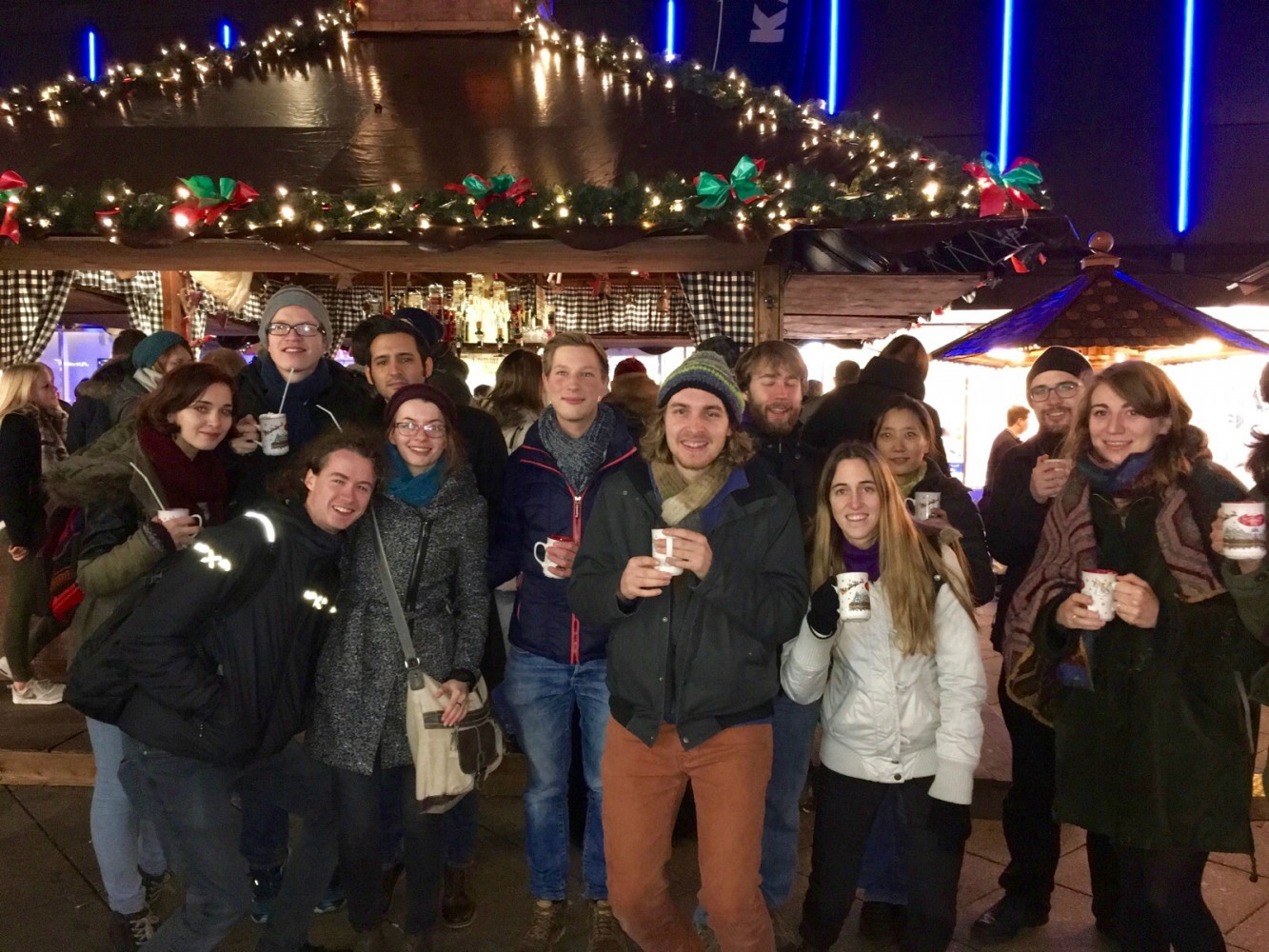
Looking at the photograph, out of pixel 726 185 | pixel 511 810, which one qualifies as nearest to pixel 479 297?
pixel 726 185

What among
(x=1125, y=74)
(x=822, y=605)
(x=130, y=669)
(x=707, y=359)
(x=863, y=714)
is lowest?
(x=863, y=714)

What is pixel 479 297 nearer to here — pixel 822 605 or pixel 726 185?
pixel 726 185


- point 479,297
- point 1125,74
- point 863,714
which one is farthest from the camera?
point 1125,74

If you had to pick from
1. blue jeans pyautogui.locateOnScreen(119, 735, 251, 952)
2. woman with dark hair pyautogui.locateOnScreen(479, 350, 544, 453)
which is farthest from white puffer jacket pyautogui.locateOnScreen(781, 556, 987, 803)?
woman with dark hair pyautogui.locateOnScreen(479, 350, 544, 453)

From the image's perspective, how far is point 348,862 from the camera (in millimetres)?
2973

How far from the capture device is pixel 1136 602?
2.55 meters

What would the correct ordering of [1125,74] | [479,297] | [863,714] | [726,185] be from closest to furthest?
[863,714] < [726,185] < [479,297] < [1125,74]

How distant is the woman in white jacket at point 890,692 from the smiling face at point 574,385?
3.14 feet

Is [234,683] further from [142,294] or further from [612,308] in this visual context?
[612,308]

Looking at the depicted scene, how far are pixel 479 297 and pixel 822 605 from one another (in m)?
6.92

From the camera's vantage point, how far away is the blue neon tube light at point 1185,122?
1070 centimetres

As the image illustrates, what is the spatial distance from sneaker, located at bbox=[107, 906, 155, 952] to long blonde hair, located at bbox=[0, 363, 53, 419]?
9.91ft

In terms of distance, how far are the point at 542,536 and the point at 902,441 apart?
143 centimetres

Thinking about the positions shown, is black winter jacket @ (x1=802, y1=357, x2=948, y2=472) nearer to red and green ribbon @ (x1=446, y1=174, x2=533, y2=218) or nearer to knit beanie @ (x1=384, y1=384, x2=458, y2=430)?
knit beanie @ (x1=384, y1=384, x2=458, y2=430)
